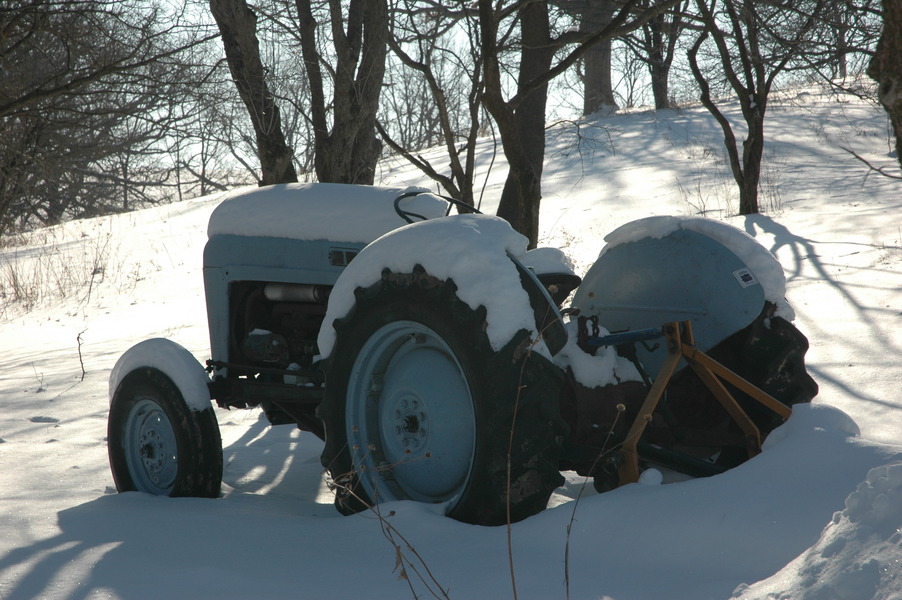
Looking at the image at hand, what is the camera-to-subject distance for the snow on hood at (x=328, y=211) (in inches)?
139

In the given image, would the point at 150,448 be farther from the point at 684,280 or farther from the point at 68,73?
the point at 68,73

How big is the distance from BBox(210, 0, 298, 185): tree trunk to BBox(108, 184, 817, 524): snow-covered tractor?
262 centimetres

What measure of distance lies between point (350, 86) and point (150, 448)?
391 cm

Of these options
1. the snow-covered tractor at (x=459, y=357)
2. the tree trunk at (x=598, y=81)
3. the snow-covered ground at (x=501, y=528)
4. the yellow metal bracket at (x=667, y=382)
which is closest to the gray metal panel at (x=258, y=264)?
the snow-covered tractor at (x=459, y=357)

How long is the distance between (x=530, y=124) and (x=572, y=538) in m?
6.03

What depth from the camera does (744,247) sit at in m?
3.01

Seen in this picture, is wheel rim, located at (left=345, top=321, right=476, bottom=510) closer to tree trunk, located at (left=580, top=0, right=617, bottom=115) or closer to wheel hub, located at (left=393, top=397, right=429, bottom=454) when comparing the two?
wheel hub, located at (left=393, top=397, right=429, bottom=454)

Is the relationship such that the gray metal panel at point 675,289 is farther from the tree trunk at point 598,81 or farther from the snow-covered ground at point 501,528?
the tree trunk at point 598,81

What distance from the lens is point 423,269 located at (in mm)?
2449

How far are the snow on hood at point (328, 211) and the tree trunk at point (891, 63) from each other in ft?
5.67

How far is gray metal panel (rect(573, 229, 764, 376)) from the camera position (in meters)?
2.99

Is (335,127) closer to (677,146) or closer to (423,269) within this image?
(423,269)

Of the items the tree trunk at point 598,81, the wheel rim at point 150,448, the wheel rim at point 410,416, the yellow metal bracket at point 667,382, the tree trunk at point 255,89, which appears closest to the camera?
the yellow metal bracket at point 667,382

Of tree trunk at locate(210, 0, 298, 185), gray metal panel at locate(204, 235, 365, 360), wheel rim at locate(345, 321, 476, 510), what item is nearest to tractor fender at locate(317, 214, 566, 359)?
wheel rim at locate(345, 321, 476, 510)
